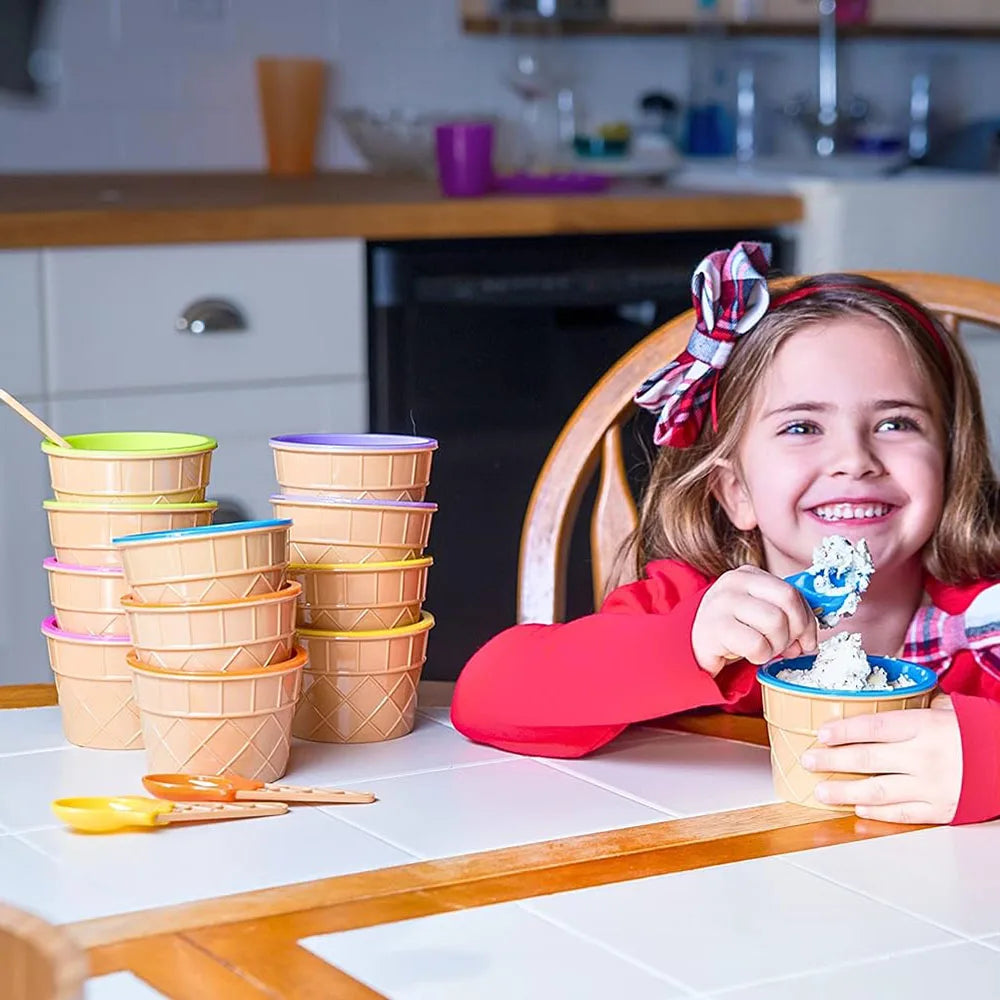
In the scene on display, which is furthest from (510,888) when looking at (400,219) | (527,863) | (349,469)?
(400,219)

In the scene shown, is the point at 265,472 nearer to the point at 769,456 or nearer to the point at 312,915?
the point at 769,456

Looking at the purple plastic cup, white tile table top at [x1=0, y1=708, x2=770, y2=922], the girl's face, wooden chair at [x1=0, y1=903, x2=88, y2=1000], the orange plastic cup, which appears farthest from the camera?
the orange plastic cup

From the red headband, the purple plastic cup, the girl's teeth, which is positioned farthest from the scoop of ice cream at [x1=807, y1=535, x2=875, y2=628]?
the purple plastic cup

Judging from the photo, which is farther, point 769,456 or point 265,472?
point 265,472

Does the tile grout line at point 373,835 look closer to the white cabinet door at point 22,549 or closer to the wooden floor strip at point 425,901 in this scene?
the wooden floor strip at point 425,901

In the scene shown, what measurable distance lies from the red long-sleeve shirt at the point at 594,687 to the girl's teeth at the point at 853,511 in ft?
0.63

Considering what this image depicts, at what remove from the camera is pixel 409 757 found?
104 cm

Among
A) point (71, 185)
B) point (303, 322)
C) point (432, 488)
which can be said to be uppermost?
point (71, 185)

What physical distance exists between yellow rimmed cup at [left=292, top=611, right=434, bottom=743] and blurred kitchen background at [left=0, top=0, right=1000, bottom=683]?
1.42 meters

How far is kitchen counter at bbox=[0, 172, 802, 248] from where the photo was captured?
238 cm

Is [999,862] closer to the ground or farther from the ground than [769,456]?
closer to the ground

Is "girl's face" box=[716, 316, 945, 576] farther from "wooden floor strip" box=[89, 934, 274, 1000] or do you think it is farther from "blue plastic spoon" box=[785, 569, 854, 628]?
"wooden floor strip" box=[89, 934, 274, 1000]

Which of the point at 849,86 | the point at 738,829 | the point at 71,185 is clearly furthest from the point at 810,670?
the point at 849,86

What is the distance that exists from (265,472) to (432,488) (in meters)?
0.27
